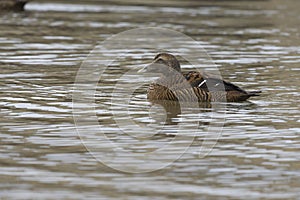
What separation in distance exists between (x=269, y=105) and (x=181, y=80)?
50.6 inches

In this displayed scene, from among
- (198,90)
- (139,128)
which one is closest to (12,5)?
(198,90)

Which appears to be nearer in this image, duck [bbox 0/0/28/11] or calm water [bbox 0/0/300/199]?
calm water [bbox 0/0/300/199]

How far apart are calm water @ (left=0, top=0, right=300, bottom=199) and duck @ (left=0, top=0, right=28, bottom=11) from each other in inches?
174

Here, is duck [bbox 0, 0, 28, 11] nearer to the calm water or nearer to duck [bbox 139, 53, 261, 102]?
the calm water

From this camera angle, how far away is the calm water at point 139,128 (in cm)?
754

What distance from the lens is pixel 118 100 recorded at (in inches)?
474

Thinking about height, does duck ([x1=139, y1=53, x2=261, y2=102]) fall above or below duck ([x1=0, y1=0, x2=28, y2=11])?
above

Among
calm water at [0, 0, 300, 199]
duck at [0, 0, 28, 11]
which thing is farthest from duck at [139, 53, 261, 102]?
duck at [0, 0, 28, 11]

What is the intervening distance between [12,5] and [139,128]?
15900mm

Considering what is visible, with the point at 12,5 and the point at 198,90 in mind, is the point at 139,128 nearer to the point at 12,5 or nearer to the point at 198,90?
the point at 198,90

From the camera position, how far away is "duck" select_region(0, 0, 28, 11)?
2491 centimetres

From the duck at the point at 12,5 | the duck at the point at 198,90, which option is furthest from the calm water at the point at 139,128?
the duck at the point at 12,5

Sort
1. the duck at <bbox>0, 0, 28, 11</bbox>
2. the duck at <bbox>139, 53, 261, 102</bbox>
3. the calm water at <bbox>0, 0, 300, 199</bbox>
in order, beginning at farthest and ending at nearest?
the duck at <bbox>0, 0, 28, 11</bbox>, the duck at <bbox>139, 53, 261, 102</bbox>, the calm water at <bbox>0, 0, 300, 199</bbox>

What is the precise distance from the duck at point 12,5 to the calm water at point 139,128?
4.42 metres
